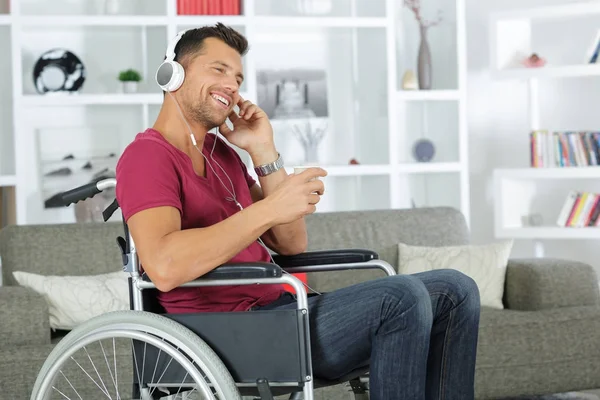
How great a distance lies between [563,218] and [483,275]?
1654mm

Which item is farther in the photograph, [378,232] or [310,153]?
[310,153]

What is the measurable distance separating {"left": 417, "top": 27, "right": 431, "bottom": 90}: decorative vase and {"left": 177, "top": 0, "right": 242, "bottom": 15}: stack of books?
958 millimetres

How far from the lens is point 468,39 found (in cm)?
575

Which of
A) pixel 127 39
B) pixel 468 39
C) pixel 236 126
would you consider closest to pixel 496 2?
pixel 468 39

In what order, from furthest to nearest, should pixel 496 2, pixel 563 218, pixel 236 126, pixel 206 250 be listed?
1. pixel 496 2
2. pixel 563 218
3. pixel 236 126
4. pixel 206 250

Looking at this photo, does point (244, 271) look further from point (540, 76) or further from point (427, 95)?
point (540, 76)

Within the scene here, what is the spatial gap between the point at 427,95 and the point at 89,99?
1626 mm

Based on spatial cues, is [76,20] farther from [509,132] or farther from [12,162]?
[509,132]

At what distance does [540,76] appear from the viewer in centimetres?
511

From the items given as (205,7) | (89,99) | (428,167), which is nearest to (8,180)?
(89,99)

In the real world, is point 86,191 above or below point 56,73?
below

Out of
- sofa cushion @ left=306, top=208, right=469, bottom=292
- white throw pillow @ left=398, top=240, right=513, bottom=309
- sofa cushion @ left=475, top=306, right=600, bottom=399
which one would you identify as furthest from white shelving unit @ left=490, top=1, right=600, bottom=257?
sofa cushion @ left=475, top=306, right=600, bottom=399

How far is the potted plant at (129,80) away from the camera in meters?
4.79

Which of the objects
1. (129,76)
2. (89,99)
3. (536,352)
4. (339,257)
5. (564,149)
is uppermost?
(129,76)
